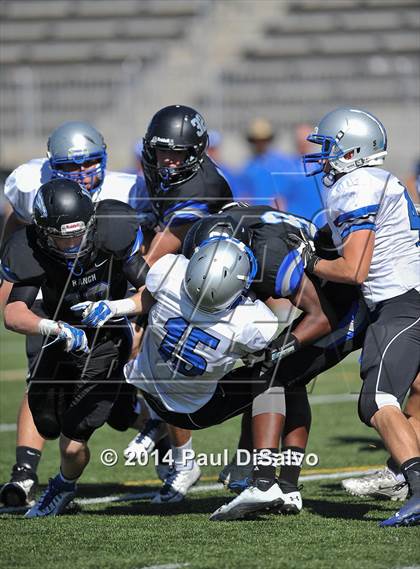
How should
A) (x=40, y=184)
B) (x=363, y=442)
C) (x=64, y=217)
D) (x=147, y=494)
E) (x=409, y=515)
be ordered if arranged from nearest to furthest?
(x=409, y=515) → (x=64, y=217) → (x=147, y=494) → (x=40, y=184) → (x=363, y=442)

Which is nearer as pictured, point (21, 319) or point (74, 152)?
point (21, 319)

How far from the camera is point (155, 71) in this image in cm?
1592

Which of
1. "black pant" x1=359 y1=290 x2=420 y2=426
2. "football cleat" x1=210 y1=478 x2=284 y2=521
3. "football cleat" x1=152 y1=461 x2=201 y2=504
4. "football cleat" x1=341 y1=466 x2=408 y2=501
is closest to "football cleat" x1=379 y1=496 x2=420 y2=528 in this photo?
"black pant" x1=359 y1=290 x2=420 y2=426

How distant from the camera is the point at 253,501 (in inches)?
170

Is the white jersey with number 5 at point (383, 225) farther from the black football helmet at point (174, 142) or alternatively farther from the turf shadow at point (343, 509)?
the black football helmet at point (174, 142)

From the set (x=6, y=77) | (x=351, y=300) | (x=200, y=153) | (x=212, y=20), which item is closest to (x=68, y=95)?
(x=6, y=77)

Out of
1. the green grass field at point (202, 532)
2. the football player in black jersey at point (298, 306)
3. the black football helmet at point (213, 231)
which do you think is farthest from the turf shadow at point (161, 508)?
the black football helmet at point (213, 231)

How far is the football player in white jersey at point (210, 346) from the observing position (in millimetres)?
4340

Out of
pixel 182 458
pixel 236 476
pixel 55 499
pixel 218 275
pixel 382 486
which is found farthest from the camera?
pixel 182 458

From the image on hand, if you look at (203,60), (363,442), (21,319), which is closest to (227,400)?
(21,319)

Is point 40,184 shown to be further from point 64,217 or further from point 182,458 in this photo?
point 182,458

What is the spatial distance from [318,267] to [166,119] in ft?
4.50

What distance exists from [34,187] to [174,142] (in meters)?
0.75

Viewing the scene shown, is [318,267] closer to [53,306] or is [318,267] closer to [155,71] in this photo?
[53,306]
